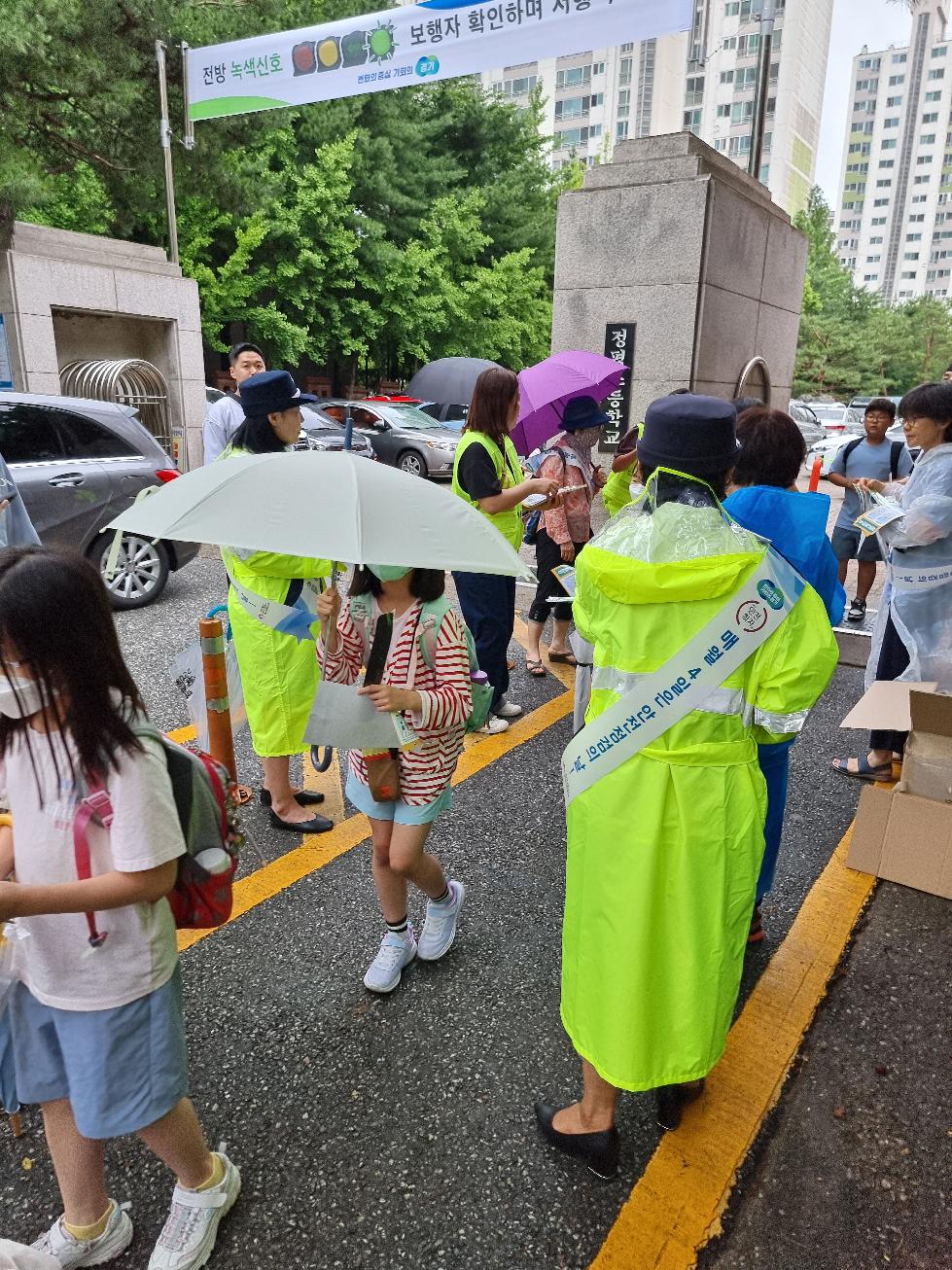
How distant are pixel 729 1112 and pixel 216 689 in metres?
2.26

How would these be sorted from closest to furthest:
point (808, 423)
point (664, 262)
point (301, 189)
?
point (664, 262) → point (301, 189) → point (808, 423)

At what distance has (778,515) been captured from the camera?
2629 mm

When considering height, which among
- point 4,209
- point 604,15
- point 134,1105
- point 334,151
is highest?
point 334,151

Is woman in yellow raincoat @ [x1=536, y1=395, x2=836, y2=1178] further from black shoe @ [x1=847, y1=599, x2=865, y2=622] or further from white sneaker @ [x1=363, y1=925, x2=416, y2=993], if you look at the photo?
black shoe @ [x1=847, y1=599, x2=865, y2=622]

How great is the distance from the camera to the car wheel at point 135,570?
6.67 meters

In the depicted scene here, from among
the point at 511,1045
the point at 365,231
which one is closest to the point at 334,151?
the point at 365,231

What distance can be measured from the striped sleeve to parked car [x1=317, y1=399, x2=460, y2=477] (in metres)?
13.1

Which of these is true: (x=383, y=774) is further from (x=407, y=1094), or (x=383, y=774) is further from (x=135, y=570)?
(x=135, y=570)

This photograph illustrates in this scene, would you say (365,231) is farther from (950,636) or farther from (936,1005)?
(936,1005)

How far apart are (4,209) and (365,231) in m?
12.4

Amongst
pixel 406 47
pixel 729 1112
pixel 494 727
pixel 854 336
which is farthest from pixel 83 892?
pixel 854 336

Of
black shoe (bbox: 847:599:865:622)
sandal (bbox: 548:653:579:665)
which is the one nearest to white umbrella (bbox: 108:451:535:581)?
sandal (bbox: 548:653:579:665)

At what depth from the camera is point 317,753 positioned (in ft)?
9.64

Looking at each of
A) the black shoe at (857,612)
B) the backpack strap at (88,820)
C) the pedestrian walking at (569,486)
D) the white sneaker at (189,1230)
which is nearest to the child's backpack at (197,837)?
the backpack strap at (88,820)
